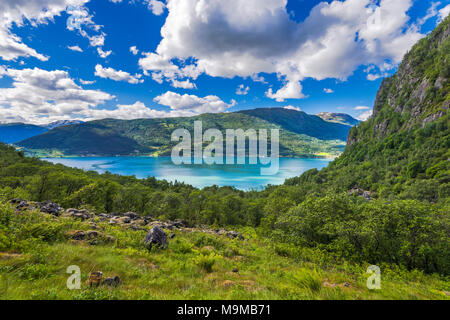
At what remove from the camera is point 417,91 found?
82125 millimetres

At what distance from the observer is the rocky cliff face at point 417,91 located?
68.1 m

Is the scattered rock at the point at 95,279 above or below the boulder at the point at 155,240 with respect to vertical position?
above

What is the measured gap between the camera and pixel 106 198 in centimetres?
3597

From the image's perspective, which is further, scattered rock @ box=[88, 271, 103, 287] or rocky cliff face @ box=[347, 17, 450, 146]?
rocky cliff face @ box=[347, 17, 450, 146]

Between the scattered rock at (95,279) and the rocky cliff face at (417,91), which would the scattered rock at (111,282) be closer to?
the scattered rock at (95,279)

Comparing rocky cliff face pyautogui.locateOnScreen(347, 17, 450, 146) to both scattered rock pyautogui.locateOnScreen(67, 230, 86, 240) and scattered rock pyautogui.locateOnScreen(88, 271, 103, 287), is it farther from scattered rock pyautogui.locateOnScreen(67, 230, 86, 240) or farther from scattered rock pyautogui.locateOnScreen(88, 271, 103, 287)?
scattered rock pyautogui.locateOnScreen(67, 230, 86, 240)

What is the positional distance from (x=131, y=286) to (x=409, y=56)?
157697mm

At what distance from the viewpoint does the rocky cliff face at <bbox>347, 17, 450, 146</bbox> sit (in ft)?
223

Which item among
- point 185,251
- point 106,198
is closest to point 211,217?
point 106,198

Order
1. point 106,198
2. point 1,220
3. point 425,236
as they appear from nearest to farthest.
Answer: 1. point 1,220
2. point 425,236
3. point 106,198

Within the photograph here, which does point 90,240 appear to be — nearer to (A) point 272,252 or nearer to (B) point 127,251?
(B) point 127,251

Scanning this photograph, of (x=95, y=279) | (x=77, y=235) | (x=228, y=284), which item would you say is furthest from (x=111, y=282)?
(x=77, y=235)

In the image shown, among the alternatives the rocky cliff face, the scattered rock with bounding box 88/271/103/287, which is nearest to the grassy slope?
the scattered rock with bounding box 88/271/103/287

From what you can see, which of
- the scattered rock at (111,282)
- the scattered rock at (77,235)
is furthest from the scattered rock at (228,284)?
the scattered rock at (77,235)
